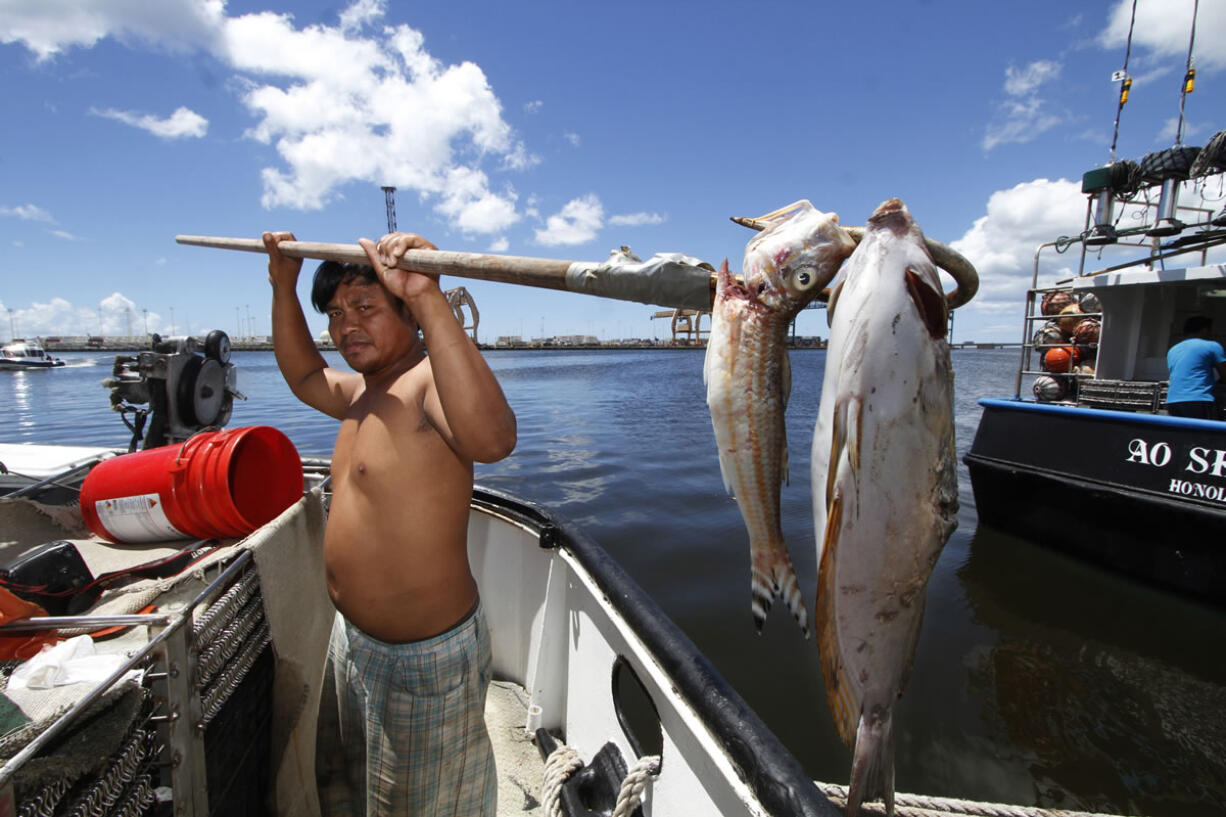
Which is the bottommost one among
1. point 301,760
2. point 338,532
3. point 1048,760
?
point 1048,760

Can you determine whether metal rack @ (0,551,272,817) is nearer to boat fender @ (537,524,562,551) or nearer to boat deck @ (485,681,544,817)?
boat deck @ (485,681,544,817)

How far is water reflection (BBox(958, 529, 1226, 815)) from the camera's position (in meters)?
3.92

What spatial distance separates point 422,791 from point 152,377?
3.61 metres

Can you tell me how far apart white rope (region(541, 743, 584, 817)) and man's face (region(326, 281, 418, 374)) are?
6.24 ft

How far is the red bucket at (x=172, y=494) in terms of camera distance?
8.73 ft

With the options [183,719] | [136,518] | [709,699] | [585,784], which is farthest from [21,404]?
[709,699]

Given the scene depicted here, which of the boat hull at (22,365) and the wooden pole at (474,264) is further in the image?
the boat hull at (22,365)

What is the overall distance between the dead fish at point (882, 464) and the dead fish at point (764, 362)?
0.36 ft

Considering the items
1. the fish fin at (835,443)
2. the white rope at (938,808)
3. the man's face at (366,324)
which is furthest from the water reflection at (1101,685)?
the man's face at (366,324)

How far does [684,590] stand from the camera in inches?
259

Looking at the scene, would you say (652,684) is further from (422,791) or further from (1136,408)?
(1136,408)

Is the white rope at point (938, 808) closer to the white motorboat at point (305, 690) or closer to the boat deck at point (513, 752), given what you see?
the white motorboat at point (305, 690)

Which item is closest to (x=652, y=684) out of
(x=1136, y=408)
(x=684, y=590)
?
(x=684, y=590)

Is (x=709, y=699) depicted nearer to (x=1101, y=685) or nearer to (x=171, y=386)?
(x=171, y=386)
